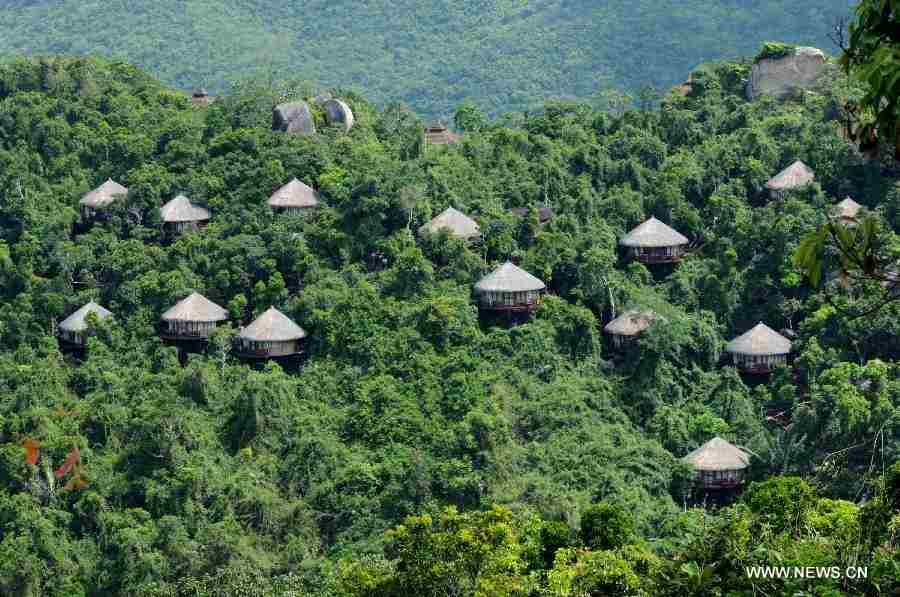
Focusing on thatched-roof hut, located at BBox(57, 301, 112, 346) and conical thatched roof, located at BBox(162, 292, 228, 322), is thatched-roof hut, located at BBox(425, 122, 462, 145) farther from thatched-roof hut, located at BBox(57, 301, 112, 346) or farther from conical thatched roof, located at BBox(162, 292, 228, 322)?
thatched-roof hut, located at BBox(57, 301, 112, 346)

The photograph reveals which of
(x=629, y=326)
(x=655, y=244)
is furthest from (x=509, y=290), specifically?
(x=655, y=244)

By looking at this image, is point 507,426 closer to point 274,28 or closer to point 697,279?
point 697,279

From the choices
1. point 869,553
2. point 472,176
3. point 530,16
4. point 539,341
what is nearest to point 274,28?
point 530,16

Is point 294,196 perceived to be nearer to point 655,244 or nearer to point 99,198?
point 99,198

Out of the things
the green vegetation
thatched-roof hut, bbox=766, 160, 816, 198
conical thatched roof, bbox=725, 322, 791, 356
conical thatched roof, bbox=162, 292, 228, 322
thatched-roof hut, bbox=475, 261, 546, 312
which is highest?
the green vegetation

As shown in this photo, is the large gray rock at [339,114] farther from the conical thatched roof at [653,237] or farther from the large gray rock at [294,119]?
the conical thatched roof at [653,237]

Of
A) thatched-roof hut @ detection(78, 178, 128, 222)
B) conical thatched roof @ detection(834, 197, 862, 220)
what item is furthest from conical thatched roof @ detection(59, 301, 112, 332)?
conical thatched roof @ detection(834, 197, 862, 220)

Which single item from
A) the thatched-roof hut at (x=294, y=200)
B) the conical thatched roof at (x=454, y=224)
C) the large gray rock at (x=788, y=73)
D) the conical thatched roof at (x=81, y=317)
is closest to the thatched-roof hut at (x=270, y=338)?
the conical thatched roof at (x=81, y=317)
